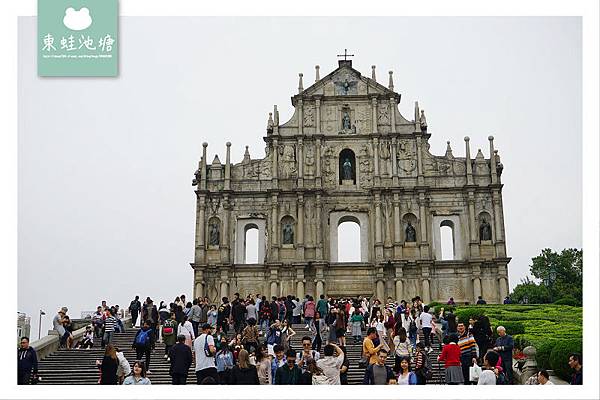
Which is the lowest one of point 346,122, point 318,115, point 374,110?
point 346,122

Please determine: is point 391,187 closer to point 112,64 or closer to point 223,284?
point 223,284

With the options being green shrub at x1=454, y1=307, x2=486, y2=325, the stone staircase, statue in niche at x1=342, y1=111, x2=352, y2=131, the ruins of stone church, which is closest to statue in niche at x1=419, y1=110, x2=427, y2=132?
the ruins of stone church

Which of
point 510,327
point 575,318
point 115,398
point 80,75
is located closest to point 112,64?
point 80,75

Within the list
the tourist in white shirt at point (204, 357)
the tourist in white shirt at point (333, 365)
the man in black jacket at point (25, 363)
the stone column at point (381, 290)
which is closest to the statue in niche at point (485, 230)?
the stone column at point (381, 290)

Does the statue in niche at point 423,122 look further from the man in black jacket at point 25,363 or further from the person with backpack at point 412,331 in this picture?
the man in black jacket at point 25,363

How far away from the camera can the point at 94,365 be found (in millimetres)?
20766

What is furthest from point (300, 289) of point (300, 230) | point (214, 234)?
point (214, 234)

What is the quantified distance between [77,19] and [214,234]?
23.7 m

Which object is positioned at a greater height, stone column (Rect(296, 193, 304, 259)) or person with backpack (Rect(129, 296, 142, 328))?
stone column (Rect(296, 193, 304, 259))

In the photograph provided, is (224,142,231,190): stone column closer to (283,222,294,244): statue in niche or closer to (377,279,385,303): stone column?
(283,222,294,244): statue in niche

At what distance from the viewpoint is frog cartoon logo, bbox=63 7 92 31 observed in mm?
14781

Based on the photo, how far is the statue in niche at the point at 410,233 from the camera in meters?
37.5

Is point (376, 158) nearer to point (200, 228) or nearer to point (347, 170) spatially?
point (347, 170)

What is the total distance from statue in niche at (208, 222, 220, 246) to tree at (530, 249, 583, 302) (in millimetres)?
26039
